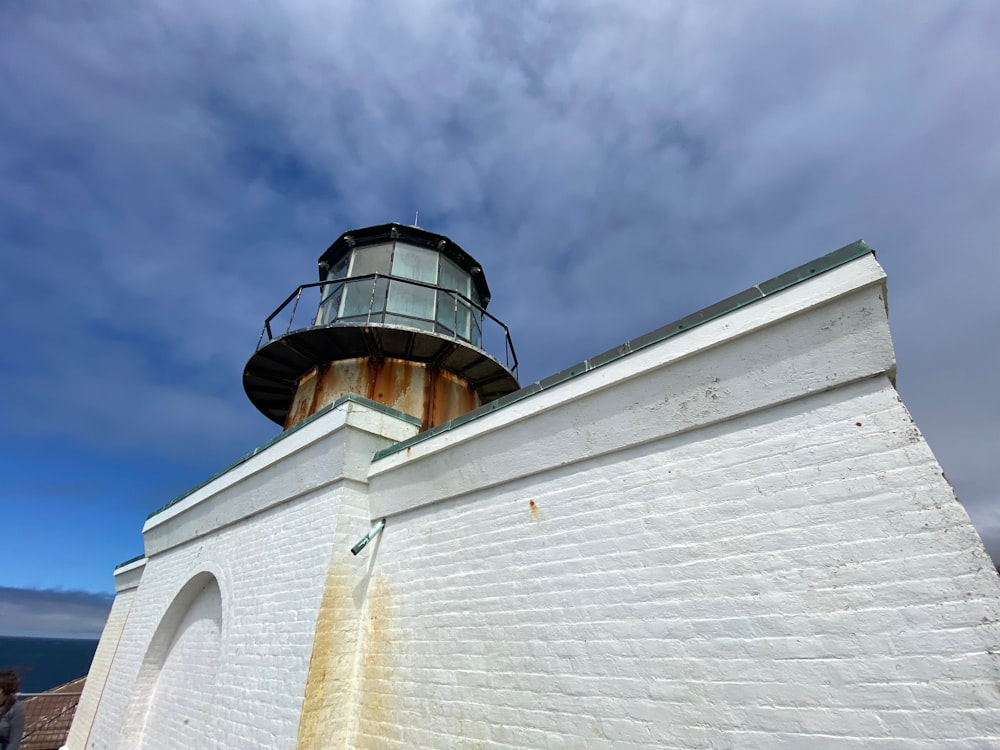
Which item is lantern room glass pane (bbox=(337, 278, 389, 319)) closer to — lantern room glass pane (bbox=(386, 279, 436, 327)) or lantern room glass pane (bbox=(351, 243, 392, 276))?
lantern room glass pane (bbox=(386, 279, 436, 327))

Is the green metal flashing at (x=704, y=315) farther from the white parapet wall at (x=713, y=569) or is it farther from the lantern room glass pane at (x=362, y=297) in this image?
the lantern room glass pane at (x=362, y=297)

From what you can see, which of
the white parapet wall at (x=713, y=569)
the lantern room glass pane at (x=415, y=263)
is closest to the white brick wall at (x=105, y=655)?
the lantern room glass pane at (x=415, y=263)

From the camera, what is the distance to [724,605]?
2.80 m

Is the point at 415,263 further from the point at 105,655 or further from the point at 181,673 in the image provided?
the point at 105,655

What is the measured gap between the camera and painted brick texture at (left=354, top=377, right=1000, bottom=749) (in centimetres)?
226

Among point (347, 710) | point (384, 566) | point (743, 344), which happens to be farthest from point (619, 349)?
point (347, 710)

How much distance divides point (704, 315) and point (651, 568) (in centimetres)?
177

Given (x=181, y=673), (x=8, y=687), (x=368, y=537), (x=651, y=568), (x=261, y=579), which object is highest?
(x=368, y=537)

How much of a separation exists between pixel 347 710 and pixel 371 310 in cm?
548

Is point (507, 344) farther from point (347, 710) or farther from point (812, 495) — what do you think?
point (812, 495)

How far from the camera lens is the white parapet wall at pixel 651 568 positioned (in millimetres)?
2355

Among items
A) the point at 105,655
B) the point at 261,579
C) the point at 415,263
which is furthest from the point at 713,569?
the point at 105,655

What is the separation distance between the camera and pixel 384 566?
15.9ft

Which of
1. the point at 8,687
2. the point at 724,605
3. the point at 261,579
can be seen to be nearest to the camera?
the point at 724,605
